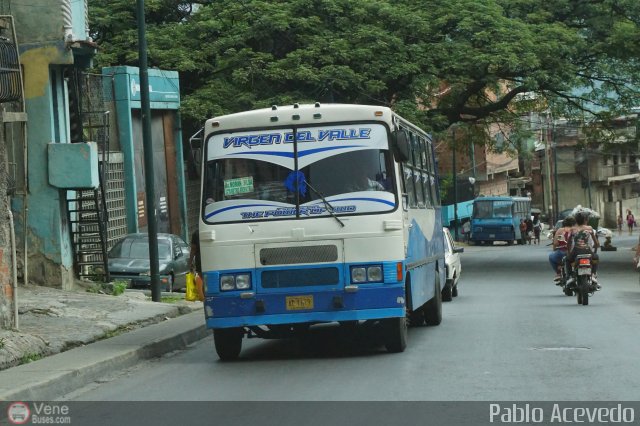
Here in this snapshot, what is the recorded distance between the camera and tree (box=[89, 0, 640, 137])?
33812 mm

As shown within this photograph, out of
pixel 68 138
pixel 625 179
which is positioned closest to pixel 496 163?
pixel 625 179

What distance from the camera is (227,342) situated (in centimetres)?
1411

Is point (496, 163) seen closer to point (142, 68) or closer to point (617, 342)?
point (142, 68)

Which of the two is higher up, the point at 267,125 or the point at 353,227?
the point at 267,125

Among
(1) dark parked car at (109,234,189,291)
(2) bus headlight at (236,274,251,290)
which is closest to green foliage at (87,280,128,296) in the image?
(1) dark parked car at (109,234,189,291)

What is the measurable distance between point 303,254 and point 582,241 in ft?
31.8

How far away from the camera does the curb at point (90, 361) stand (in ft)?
35.3

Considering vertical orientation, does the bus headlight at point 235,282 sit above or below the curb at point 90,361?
above

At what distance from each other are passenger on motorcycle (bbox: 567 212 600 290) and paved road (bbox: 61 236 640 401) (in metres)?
1.70

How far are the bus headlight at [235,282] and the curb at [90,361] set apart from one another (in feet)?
4.79

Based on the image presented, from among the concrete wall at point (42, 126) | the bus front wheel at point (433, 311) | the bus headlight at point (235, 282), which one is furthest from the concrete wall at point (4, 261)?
the concrete wall at point (42, 126)

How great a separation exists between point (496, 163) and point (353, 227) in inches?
3228

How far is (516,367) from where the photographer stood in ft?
39.0

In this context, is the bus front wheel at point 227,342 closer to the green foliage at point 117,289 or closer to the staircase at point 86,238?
the green foliage at point 117,289
